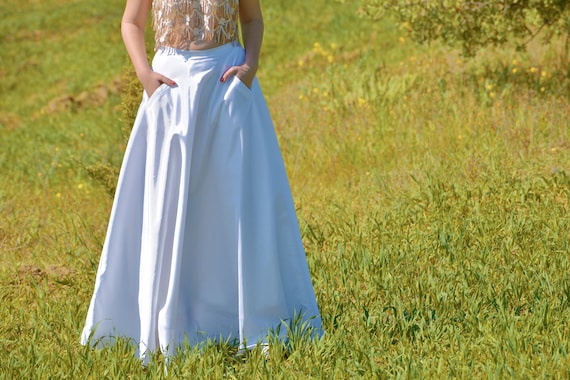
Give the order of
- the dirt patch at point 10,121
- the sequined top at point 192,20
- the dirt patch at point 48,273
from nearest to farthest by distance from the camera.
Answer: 1. the sequined top at point 192,20
2. the dirt patch at point 48,273
3. the dirt patch at point 10,121

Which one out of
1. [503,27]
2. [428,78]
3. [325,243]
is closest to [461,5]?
[503,27]

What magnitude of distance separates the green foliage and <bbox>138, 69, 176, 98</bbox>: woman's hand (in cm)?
462

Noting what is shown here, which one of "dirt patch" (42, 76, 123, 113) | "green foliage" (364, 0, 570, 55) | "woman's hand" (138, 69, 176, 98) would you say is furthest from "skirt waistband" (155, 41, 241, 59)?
"dirt patch" (42, 76, 123, 113)

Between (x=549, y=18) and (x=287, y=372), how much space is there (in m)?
5.91

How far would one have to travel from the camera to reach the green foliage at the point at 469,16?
8.07 metres

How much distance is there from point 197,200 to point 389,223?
232cm

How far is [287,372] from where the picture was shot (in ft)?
12.2

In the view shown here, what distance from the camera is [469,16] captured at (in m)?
8.25

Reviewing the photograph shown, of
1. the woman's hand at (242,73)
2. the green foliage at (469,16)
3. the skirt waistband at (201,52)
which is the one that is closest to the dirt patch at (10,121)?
the green foliage at (469,16)

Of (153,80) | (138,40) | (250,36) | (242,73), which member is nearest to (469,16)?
(250,36)

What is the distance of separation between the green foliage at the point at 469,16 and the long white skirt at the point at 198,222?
452cm

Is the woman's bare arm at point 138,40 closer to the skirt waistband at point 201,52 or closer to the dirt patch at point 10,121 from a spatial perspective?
the skirt waistband at point 201,52

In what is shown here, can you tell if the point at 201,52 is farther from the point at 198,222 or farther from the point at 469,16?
the point at 469,16

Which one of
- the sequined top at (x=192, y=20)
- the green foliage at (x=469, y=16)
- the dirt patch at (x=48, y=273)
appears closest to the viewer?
the sequined top at (x=192, y=20)
